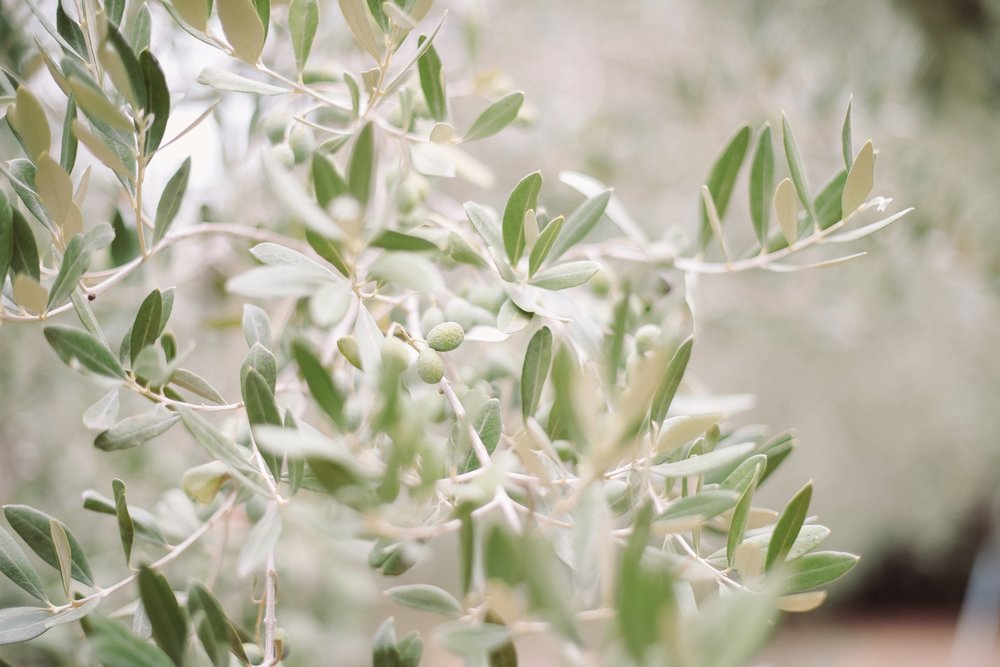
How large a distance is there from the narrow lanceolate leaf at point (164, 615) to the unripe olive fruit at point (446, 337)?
0.16 m

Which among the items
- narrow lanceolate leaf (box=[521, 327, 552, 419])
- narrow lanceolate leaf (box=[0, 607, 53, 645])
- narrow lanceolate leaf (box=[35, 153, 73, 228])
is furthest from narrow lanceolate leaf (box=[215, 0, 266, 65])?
narrow lanceolate leaf (box=[0, 607, 53, 645])

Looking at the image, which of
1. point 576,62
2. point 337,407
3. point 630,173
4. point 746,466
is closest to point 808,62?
point 630,173

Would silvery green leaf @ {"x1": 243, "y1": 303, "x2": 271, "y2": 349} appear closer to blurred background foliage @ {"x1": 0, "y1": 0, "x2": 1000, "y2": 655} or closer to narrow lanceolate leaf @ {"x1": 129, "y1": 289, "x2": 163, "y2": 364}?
narrow lanceolate leaf @ {"x1": 129, "y1": 289, "x2": 163, "y2": 364}

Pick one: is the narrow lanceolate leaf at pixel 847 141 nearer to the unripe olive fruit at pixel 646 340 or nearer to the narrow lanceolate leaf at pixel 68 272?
the unripe olive fruit at pixel 646 340

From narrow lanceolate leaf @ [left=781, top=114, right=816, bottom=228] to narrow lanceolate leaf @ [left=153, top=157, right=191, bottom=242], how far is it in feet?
1.15

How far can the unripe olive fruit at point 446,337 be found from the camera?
339 mm

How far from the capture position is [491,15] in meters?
1.69

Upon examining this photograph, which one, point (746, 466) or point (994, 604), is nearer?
point (746, 466)

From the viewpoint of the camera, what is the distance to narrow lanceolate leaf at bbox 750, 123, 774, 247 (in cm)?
46

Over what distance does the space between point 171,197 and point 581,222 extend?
0.24 meters

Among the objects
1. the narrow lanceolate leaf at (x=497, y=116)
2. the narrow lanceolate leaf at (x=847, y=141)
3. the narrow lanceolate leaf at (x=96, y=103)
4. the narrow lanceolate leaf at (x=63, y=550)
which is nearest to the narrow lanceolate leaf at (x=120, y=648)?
the narrow lanceolate leaf at (x=63, y=550)

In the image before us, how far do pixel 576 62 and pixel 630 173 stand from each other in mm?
447

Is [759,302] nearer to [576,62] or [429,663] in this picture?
[576,62]

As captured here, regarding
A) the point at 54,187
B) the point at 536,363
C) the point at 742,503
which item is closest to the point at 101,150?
the point at 54,187
